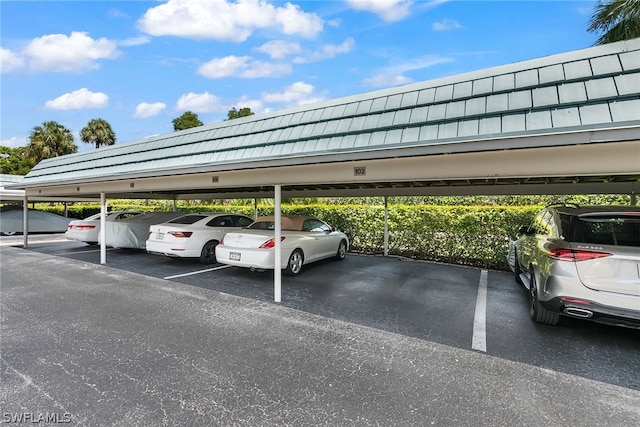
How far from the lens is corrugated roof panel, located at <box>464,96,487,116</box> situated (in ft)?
12.0

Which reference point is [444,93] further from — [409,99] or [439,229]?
[439,229]

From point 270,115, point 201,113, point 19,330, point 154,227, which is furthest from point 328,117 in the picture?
point 201,113

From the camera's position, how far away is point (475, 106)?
3.77 meters

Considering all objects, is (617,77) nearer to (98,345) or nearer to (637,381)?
(637,381)

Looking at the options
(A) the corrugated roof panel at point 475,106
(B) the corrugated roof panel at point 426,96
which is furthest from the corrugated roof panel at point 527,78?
(B) the corrugated roof panel at point 426,96

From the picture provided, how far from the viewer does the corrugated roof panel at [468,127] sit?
11.4 feet

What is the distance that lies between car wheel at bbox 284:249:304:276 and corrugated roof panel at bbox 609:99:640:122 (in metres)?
5.75

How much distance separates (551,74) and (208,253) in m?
8.04

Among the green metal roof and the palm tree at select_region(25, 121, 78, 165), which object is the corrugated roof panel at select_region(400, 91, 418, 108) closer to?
the green metal roof

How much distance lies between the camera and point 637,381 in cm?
302

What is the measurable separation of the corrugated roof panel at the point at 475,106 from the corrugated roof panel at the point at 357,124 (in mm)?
1383

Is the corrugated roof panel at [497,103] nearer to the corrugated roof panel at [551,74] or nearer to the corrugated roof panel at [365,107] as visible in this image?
the corrugated roof panel at [551,74]

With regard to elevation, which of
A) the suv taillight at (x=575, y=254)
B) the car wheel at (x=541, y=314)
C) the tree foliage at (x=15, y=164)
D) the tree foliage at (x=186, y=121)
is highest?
the tree foliage at (x=186, y=121)

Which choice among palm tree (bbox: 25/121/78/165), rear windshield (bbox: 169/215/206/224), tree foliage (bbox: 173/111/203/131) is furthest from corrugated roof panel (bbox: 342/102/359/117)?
tree foliage (bbox: 173/111/203/131)
